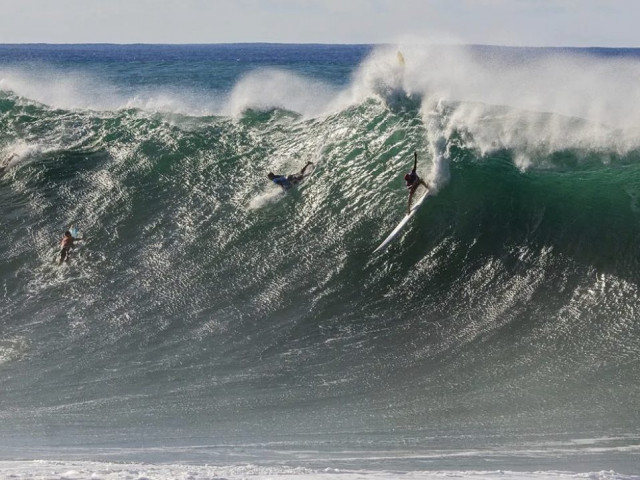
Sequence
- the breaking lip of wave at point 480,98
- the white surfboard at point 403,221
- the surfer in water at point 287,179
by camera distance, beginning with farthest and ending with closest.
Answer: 1. the surfer in water at point 287,179
2. the breaking lip of wave at point 480,98
3. the white surfboard at point 403,221

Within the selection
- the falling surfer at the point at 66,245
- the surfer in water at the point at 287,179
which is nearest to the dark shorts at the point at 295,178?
the surfer in water at the point at 287,179

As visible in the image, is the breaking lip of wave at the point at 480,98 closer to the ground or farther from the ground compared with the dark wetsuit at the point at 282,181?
farther from the ground

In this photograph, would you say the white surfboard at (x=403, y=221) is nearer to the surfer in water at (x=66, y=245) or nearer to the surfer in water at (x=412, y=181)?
the surfer in water at (x=412, y=181)

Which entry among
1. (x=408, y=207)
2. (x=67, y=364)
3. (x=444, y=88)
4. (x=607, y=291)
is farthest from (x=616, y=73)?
(x=67, y=364)

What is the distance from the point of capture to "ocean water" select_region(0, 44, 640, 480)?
29.8 feet

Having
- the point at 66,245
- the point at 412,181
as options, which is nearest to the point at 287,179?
the point at 412,181

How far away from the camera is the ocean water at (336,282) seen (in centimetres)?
909

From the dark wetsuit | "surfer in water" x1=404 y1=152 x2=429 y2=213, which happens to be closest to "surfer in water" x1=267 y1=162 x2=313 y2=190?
the dark wetsuit

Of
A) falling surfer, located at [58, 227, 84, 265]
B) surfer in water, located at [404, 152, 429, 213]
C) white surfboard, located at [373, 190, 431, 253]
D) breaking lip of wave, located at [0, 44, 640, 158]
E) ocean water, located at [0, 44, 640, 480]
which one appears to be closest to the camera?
ocean water, located at [0, 44, 640, 480]

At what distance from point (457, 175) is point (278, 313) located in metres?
A: 4.28

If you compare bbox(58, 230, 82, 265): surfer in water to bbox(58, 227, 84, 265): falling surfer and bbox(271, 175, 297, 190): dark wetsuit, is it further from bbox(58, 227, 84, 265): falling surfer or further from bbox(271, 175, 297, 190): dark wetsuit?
bbox(271, 175, 297, 190): dark wetsuit

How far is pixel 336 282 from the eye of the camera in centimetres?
1284

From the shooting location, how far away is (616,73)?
18969 millimetres

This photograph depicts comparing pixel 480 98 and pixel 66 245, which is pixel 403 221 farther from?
pixel 66 245
